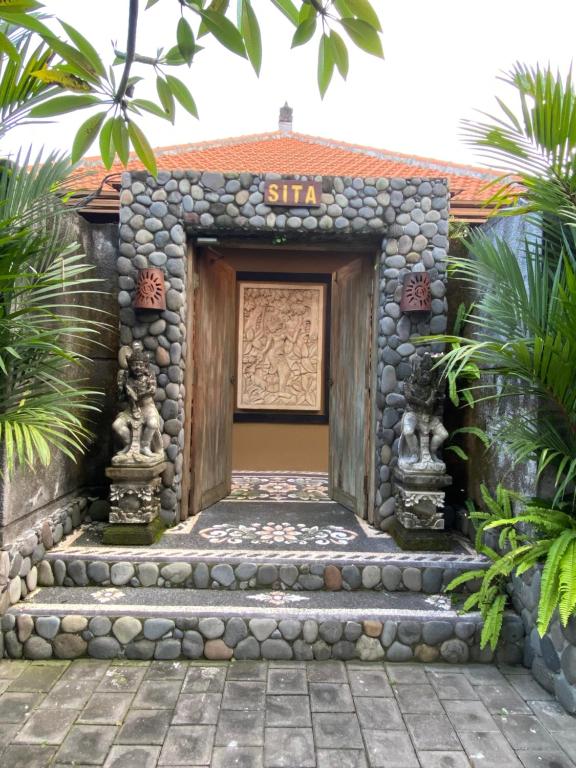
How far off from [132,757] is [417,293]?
2.85 meters

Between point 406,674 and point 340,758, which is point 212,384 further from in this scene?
point 340,758

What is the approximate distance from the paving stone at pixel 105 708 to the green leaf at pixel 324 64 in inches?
90.2

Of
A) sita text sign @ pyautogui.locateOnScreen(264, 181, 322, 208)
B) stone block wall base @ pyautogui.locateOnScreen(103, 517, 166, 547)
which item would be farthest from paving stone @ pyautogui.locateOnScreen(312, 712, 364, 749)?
sita text sign @ pyautogui.locateOnScreen(264, 181, 322, 208)

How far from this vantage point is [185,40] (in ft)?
2.59

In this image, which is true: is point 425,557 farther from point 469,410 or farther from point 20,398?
point 20,398

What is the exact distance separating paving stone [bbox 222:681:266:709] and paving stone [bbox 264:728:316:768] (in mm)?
178

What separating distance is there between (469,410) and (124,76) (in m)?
3.19

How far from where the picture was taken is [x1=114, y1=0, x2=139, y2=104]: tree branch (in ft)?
2.55

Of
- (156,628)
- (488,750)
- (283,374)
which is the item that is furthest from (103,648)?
(283,374)

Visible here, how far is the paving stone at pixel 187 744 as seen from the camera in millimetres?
1824

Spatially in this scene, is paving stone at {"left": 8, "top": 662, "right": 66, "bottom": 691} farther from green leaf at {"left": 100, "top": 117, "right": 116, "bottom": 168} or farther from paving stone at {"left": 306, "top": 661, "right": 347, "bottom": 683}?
green leaf at {"left": 100, "top": 117, "right": 116, "bottom": 168}

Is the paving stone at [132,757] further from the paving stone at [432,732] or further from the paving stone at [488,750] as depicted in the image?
the paving stone at [488,750]

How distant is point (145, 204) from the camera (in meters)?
3.46

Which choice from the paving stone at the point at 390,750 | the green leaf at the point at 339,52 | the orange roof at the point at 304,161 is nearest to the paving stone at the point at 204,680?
the paving stone at the point at 390,750
